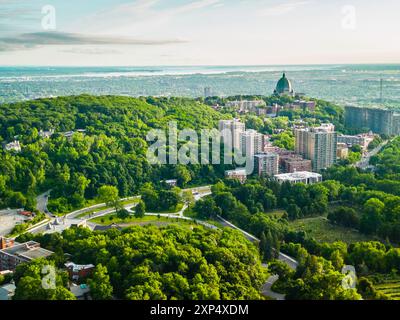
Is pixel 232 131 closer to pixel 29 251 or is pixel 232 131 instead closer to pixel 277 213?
pixel 277 213

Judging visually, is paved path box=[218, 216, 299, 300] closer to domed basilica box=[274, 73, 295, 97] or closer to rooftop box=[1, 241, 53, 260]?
rooftop box=[1, 241, 53, 260]

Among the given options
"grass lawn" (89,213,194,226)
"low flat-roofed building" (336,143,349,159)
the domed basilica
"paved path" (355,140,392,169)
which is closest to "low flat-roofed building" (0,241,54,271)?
"grass lawn" (89,213,194,226)

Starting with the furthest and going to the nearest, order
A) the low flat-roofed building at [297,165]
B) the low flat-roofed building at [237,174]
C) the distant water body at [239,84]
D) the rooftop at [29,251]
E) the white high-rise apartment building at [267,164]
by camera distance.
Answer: the distant water body at [239,84]
the low flat-roofed building at [297,165]
the white high-rise apartment building at [267,164]
the low flat-roofed building at [237,174]
the rooftop at [29,251]

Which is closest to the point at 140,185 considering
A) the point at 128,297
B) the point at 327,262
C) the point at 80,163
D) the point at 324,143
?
the point at 80,163

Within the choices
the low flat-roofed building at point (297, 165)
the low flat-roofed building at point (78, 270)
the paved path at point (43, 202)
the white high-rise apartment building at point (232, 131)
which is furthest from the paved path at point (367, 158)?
the low flat-roofed building at point (78, 270)

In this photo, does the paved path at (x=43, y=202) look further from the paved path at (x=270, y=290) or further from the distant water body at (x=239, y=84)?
the paved path at (x=270, y=290)

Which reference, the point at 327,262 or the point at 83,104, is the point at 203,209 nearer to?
the point at 327,262

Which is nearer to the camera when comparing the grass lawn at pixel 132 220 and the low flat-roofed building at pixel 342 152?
the grass lawn at pixel 132 220
